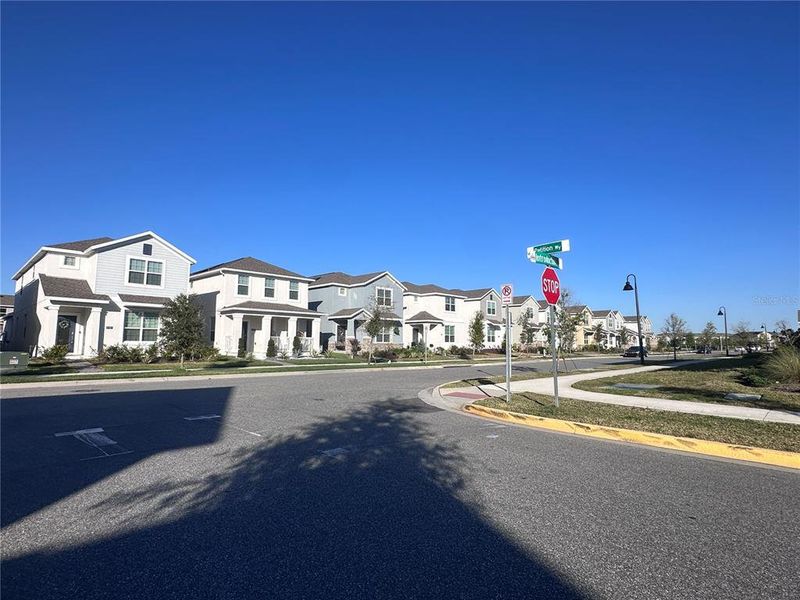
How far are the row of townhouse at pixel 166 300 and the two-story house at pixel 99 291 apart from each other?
5cm

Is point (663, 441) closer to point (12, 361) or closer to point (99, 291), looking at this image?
point (12, 361)

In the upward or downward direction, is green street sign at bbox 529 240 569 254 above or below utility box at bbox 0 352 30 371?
above

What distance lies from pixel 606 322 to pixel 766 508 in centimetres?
9298

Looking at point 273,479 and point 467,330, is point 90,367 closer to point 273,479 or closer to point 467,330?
point 273,479

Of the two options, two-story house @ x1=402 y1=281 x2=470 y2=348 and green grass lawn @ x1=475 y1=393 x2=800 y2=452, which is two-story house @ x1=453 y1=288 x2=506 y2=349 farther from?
green grass lawn @ x1=475 y1=393 x2=800 y2=452

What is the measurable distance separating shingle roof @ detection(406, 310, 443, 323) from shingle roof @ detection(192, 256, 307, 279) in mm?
14310

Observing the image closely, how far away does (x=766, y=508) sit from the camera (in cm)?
489

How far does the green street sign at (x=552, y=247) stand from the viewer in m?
10.4

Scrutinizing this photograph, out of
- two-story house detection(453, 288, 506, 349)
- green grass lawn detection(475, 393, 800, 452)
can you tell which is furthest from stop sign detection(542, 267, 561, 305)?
two-story house detection(453, 288, 506, 349)

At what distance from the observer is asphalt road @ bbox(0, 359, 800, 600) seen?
3363 millimetres

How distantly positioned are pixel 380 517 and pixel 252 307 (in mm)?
29178

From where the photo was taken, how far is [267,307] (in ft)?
109

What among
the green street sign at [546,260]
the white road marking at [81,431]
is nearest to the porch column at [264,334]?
the white road marking at [81,431]

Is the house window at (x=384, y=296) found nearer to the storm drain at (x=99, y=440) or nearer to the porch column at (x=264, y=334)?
the porch column at (x=264, y=334)
